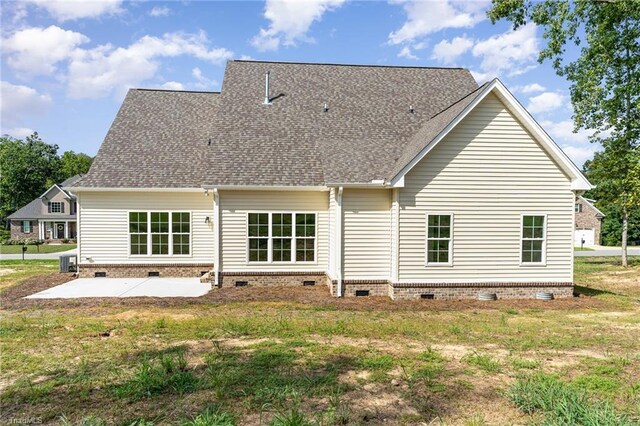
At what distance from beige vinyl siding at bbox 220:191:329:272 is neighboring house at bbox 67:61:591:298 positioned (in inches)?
1.5

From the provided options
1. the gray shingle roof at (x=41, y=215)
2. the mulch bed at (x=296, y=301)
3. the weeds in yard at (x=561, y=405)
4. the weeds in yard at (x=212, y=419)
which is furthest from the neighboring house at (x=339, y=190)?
the gray shingle roof at (x=41, y=215)

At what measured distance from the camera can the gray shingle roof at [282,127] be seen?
1412 cm

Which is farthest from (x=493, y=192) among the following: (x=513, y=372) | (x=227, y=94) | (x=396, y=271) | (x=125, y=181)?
(x=125, y=181)

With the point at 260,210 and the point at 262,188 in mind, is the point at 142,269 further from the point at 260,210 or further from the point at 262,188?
the point at 262,188

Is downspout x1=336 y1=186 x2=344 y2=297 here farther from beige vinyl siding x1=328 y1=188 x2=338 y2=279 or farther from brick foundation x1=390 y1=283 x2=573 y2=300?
brick foundation x1=390 y1=283 x2=573 y2=300

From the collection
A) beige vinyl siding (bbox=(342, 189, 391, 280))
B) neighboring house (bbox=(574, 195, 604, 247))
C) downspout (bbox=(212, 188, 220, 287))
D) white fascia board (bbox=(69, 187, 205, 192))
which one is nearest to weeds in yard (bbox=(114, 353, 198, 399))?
beige vinyl siding (bbox=(342, 189, 391, 280))

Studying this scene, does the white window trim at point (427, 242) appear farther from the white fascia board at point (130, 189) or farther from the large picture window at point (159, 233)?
the large picture window at point (159, 233)

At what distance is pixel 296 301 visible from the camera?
11.7 metres

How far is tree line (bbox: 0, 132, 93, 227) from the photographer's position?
59219 millimetres

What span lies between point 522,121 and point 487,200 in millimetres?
2616

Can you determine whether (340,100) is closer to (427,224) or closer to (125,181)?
(427,224)

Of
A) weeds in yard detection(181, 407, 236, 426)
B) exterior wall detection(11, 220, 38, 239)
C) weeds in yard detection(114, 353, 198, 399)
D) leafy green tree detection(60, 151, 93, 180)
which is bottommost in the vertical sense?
exterior wall detection(11, 220, 38, 239)

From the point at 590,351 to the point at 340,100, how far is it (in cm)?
1382

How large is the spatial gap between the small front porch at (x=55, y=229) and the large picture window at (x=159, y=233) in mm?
36160
